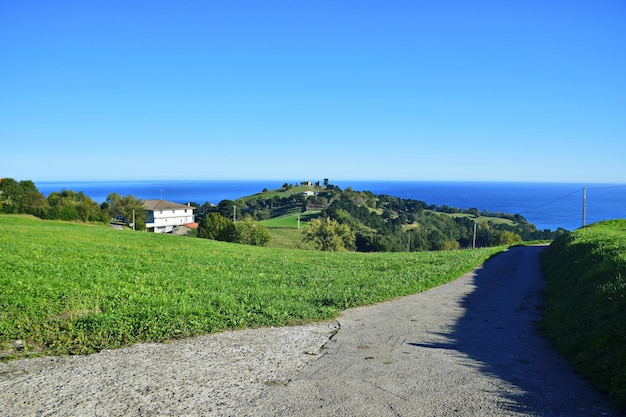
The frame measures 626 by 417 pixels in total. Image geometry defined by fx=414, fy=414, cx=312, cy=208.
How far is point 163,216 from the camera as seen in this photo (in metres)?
109

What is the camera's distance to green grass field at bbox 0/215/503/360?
24.7ft

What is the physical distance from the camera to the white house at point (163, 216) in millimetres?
106625

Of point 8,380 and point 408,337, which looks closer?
point 8,380

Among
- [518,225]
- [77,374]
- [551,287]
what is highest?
[77,374]

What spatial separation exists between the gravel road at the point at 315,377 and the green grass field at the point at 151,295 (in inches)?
28.3

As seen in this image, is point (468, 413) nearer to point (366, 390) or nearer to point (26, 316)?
point (366, 390)

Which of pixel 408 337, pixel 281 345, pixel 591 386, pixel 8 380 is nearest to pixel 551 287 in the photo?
Answer: pixel 408 337

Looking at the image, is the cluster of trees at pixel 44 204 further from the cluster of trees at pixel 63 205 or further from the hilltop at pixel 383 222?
the hilltop at pixel 383 222

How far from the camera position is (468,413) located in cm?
484

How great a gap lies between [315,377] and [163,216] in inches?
4350

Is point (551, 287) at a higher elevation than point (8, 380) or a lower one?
lower

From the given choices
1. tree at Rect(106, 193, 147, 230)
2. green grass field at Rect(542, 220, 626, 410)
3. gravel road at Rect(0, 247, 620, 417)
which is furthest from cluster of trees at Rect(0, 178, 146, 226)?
green grass field at Rect(542, 220, 626, 410)

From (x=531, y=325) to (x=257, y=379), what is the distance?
23.4 feet

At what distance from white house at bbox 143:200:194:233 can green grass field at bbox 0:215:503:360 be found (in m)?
92.0
